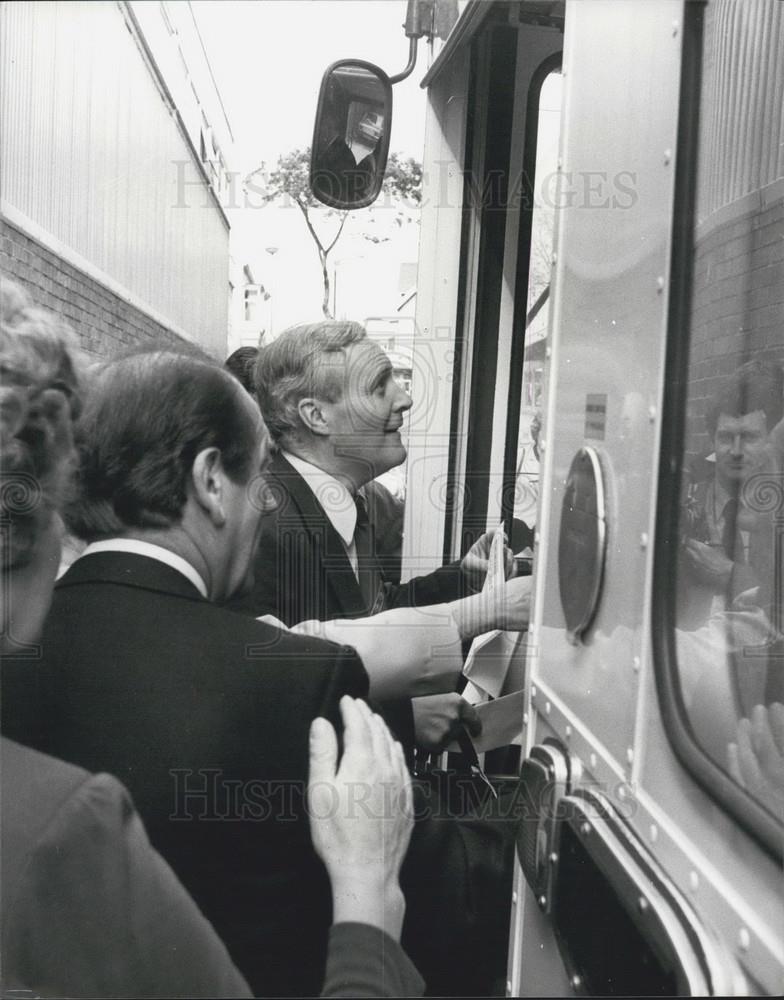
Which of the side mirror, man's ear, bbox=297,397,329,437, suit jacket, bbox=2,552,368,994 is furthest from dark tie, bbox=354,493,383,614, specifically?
the side mirror

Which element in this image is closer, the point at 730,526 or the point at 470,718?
the point at 470,718

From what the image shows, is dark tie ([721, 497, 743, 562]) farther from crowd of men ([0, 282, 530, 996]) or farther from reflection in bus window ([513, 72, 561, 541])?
crowd of men ([0, 282, 530, 996])

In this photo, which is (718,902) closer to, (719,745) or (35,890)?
(719,745)

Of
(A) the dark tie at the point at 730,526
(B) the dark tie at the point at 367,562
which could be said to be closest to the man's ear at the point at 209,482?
(B) the dark tie at the point at 367,562

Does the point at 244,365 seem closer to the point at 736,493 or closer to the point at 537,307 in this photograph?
the point at 537,307

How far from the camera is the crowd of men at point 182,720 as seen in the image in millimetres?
1104

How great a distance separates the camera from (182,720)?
45.9 inches

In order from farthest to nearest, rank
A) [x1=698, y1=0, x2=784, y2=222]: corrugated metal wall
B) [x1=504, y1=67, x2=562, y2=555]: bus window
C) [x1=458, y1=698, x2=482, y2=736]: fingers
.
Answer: [x1=698, y1=0, x2=784, y2=222]: corrugated metal wall → [x1=504, y1=67, x2=562, y2=555]: bus window → [x1=458, y1=698, x2=482, y2=736]: fingers

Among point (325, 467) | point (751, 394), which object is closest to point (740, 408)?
point (751, 394)

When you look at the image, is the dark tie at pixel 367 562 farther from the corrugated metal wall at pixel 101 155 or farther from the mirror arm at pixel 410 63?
the mirror arm at pixel 410 63

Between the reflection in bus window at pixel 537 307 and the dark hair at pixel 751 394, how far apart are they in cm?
37

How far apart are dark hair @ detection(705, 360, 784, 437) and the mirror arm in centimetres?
84

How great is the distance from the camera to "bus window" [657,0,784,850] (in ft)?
5.62

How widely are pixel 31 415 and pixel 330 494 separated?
40cm
